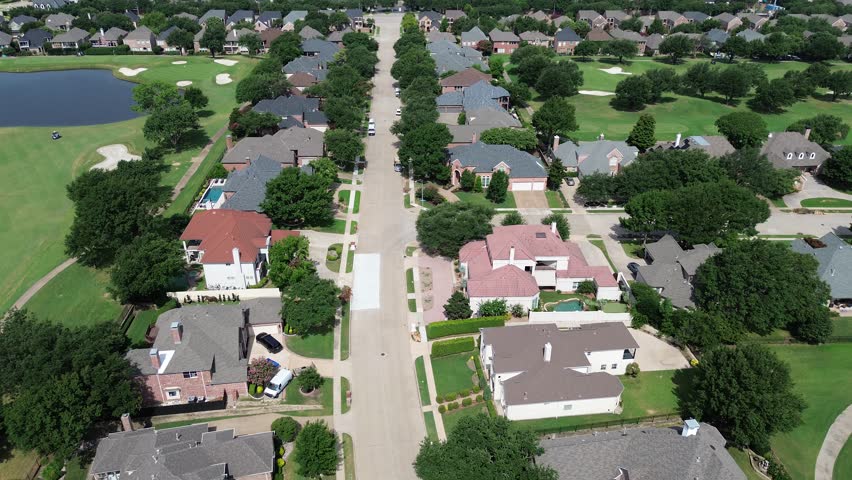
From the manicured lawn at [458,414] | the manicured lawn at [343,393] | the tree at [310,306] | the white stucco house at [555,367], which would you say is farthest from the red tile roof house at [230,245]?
the manicured lawn at [458,414]

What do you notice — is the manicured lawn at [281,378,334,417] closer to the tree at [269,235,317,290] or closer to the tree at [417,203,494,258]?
the tree at [269,235,317,290]

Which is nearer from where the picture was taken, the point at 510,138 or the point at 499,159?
the point at 499,159

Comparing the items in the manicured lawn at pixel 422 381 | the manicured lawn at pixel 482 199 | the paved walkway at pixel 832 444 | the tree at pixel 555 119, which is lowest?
the manicured lawn at pixel 422 381

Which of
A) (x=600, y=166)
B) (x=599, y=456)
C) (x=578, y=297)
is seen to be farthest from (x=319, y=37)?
(x=599, y=456)

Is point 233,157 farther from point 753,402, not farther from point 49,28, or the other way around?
point 49,28

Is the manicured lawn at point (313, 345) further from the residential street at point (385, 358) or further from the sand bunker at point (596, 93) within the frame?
the sand bunker at point (596, 93)

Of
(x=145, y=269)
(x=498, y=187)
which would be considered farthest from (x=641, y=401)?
(x=145, y=269)

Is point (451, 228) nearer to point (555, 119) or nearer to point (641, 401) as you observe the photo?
point (641, 401)
